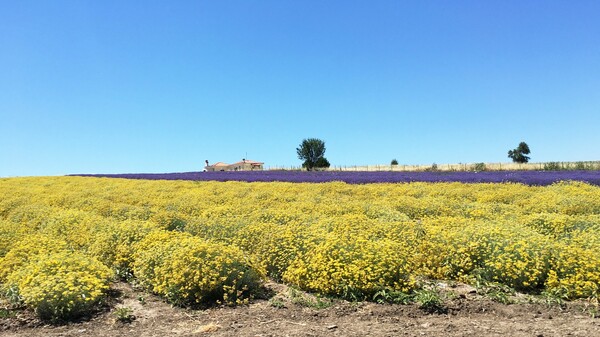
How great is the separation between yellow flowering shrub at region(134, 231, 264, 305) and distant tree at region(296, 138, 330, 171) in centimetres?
6656

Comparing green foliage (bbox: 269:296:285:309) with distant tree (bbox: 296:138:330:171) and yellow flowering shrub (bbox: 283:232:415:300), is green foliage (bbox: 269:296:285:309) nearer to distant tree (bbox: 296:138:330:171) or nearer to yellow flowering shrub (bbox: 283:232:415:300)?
yellow flowering shrub (bbox: 283:232:415:300)

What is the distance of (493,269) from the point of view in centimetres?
659

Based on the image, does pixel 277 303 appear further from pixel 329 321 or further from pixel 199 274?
pixel 199 274

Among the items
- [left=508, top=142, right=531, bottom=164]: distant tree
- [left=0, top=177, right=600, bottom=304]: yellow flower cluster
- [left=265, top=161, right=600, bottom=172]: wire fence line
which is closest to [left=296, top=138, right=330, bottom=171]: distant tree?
[left=265, top=161, right=600, bottom=172]: wire fence line

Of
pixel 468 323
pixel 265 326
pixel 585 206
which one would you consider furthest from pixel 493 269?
pixel 585 206

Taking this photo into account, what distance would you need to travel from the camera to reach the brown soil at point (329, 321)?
484cm

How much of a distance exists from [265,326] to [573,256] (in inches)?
186

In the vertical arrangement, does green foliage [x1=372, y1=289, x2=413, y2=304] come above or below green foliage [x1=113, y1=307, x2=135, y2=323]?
above

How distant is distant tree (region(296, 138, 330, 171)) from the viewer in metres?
73.6

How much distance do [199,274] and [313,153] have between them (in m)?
68.2

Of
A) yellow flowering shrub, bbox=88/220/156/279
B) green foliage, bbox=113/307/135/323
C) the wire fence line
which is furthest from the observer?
the wire fence line

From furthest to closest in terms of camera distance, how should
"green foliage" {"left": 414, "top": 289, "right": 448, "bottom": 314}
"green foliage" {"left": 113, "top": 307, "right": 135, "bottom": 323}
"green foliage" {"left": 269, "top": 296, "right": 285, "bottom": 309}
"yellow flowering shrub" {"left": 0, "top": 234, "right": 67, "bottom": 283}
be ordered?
"yellow flowering shrub" {"left": 0, "top": 234, "right": 67, "bottom": 283}, "green foliage" {"left": 269, "top": 296, "right": 285, "bottom": 309}, "green foliage" {"left": 113, "top": 307, "right": 135, "bottom": 323}, "green foliage" {"left": 414, "top": 289, "right": 448, "bottom": 314}

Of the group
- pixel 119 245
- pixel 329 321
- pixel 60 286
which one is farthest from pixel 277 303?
pixel 119 245

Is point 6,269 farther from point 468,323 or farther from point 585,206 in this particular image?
point 585,206
